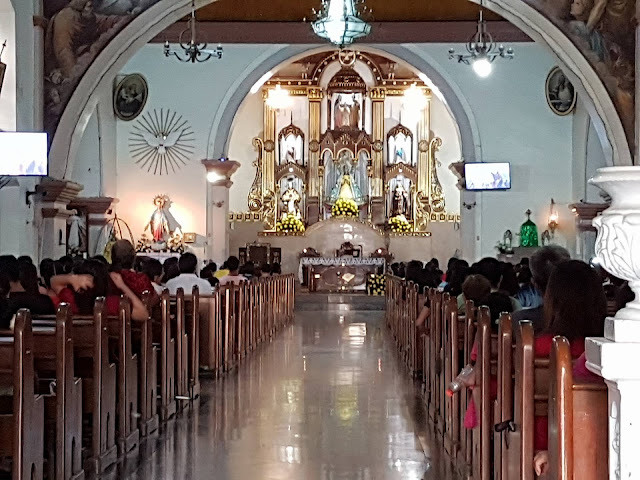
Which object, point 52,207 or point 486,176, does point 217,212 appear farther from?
point 52,207

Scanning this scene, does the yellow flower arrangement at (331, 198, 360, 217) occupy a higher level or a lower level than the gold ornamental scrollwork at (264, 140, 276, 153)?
lower

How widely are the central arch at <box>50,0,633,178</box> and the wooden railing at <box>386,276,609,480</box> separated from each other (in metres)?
6.29

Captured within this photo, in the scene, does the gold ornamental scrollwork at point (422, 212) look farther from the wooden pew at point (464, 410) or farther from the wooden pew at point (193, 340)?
the wooden pew at point (464, 410)

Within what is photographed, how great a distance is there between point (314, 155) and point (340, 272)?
3.46 metres

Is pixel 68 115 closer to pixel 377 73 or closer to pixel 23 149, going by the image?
pixel 23 149

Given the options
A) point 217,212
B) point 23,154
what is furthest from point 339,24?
point 217,212

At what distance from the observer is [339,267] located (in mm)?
23984

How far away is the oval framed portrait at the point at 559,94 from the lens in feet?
68.4

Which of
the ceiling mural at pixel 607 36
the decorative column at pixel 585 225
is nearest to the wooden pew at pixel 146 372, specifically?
the ceiling mural at pixel 607 36

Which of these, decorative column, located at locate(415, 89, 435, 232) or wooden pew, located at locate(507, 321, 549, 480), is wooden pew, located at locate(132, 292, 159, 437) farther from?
decorative column, located at locate(415, 89, 435, 232)

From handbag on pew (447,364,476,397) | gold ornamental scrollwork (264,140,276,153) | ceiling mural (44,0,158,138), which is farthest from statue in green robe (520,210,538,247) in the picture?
handbag on pew (447,364,476,397)

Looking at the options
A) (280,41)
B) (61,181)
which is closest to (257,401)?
(61,181)

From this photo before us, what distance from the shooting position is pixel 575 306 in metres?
4.02

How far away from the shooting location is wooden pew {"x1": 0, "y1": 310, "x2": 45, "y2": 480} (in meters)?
4.45
